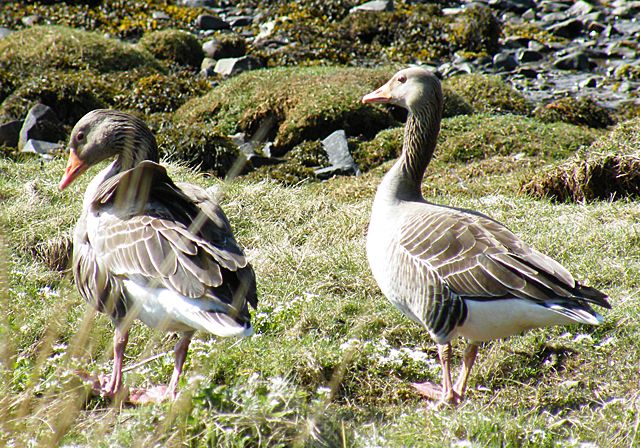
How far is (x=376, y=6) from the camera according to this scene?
18.4m

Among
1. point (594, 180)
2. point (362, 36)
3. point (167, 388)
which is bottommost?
point (362, 36)

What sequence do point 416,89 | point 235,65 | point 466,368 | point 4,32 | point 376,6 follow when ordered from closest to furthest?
point 466,368 < point 416,89 < point 235,65 < point 4,32 < point 376,6

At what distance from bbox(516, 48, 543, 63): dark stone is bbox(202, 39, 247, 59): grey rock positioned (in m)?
5.98

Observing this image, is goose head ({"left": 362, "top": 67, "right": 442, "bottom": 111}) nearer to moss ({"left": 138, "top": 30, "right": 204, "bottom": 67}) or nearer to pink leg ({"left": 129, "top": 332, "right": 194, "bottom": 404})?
pink leg ({"left": 129, "top": 332, "right": 194, "bottom": 404})

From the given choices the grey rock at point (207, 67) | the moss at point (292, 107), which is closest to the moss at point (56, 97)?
the moss at point (292, 107)

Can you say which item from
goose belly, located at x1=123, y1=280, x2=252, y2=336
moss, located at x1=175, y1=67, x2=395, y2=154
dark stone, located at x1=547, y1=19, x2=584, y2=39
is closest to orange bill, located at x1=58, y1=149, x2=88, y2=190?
goose belly, located at x1=123, y1=280, x2=252, y2=336

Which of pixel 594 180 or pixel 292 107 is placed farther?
pixel 292 107

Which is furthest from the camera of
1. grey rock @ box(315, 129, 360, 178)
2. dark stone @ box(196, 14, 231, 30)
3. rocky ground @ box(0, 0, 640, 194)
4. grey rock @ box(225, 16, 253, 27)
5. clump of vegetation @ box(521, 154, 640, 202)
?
grey rock @ box(225, 16, 253, 27)

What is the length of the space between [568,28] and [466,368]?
14829mm

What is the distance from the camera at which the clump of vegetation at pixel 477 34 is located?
1653 centimetres

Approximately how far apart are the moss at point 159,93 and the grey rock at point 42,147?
2354mm

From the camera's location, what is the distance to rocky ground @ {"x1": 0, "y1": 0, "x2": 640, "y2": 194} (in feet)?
35.5

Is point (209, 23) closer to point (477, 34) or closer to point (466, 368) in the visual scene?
point (477, 34)

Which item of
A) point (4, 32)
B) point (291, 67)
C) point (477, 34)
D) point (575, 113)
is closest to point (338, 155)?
point (291, 67)
